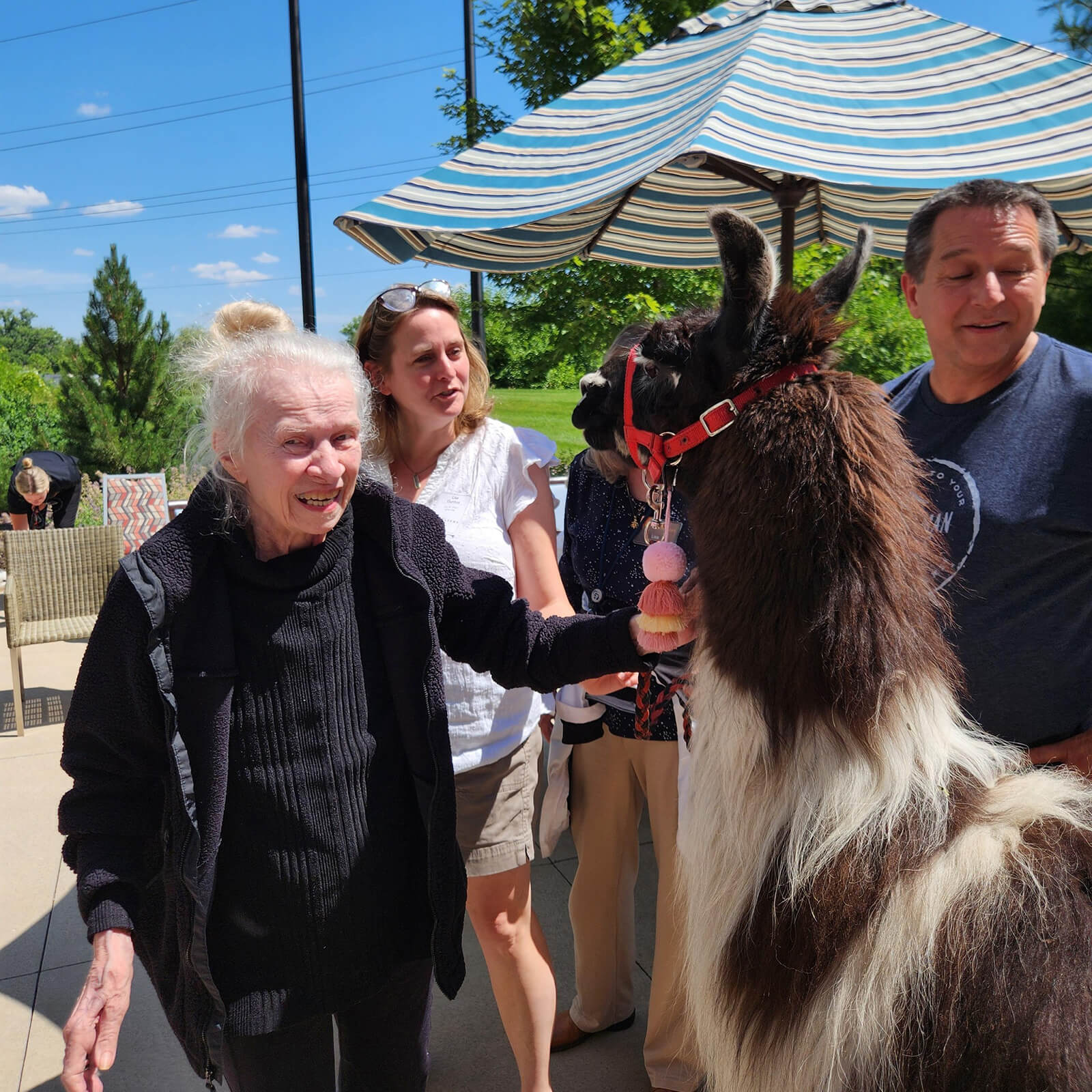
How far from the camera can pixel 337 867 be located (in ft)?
5.15

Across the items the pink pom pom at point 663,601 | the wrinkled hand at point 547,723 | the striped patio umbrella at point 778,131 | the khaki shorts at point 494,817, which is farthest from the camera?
the wrinkled hand at point 547,723

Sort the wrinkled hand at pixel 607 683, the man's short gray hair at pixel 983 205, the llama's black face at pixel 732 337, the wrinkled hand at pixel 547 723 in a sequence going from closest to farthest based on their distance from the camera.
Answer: the llama's black face at pixel 732 337 < the man's short gray hair at pixel 983 205 < the wrinkled hand at pixel 607 683 < the wrinkled hand at pixel 547 723

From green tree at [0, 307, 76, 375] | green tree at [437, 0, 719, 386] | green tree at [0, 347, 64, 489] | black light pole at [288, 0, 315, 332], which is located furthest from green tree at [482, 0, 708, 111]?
green tree at [0, 307, 76, 375]

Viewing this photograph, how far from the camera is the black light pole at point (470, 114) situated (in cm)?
978

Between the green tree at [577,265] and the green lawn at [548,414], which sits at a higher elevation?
the green tree at [577,265]

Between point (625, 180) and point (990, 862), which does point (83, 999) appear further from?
point (625, 180)

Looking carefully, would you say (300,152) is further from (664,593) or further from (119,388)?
(119,388)

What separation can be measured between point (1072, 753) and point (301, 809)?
148 cm

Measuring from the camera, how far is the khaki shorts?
2131mm

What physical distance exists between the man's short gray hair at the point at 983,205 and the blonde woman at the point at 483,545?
1.05m

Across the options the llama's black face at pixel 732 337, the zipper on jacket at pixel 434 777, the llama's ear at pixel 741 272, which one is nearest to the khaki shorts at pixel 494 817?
the zipper on jacket at pixel 434 777

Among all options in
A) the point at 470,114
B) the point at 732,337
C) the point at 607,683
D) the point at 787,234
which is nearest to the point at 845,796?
the point at 732,337

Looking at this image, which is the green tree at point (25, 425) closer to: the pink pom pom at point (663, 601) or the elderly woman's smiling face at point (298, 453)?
the elderly woman's smiling face at point (298, 453)

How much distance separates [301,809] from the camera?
1545 mm
